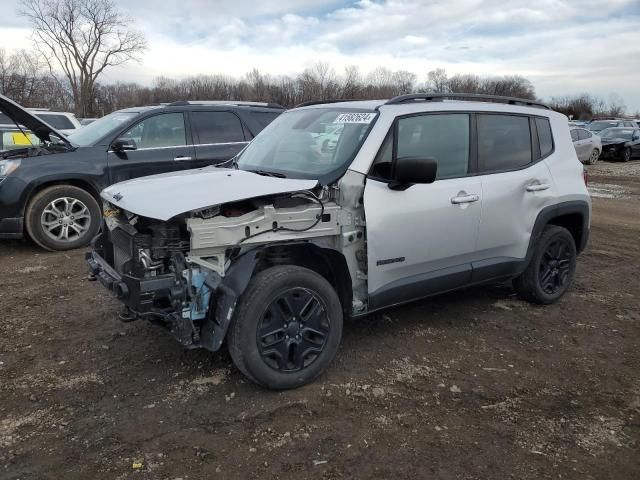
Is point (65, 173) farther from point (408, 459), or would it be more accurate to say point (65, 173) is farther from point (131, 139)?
point (408, 459)

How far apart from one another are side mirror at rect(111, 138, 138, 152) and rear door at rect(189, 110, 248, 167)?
2.88 ft

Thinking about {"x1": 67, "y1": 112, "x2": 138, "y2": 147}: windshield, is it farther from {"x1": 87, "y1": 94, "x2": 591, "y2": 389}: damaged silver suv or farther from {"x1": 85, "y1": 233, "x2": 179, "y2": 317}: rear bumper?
{"x1": 85, "y1": 233, "x2": 179, "y2": 317}: rear bumper

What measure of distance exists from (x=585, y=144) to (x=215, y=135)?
17796mm

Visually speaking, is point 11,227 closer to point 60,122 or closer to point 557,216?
point 557,216

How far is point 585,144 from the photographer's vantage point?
20953mm

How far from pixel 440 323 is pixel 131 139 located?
477cm

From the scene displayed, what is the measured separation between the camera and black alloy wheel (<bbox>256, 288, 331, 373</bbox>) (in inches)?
134

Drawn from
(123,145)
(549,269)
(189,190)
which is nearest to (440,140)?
(549,269)

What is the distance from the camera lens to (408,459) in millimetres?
2896

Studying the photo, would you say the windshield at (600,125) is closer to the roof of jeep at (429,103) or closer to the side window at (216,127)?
the side window at (216,127)

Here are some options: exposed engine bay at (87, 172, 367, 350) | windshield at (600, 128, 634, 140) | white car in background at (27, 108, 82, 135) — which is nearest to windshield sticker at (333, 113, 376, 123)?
exposed engine bay at (87, 172, 367, 350)

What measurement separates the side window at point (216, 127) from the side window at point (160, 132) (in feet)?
0.68

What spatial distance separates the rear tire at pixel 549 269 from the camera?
Answer: 16.6 ft

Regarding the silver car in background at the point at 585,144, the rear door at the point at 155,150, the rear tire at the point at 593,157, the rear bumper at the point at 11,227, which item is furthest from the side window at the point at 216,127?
the rear tire at the point at 593,157
